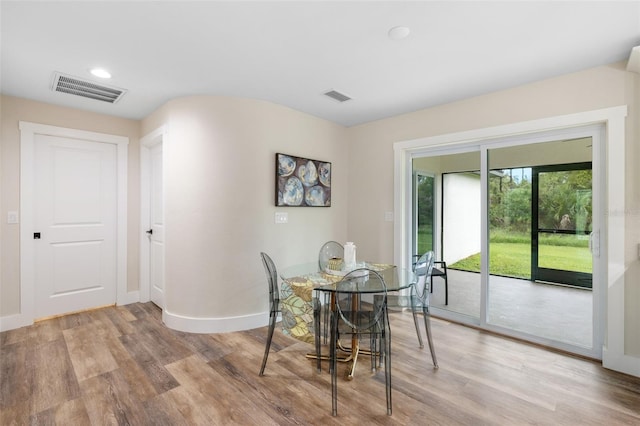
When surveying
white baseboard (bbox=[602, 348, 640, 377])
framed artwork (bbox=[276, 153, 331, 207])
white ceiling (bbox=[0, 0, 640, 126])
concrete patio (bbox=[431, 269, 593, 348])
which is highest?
white ceiling (bbox=[0, 0, 640, 126])

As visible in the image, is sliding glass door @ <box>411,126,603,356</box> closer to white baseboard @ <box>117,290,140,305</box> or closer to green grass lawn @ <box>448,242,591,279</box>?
green grass lawn @ <box>448,242,591,279</box>

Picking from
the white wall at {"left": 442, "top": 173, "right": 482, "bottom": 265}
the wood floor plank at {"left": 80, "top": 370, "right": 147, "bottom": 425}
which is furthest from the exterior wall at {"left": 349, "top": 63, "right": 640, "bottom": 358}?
the wood floor plank at {"left": 80, "top": 370, "right": 147, "bottom": 425}

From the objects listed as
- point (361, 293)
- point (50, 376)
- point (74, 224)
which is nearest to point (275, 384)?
point (361, 293)

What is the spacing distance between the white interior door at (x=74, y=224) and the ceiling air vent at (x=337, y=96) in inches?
114

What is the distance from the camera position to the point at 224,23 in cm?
191

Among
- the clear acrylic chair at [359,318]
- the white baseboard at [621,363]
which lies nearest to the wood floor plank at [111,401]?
the clear acrylic chair at [359,318]

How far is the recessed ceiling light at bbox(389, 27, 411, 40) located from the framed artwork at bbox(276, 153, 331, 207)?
177cm

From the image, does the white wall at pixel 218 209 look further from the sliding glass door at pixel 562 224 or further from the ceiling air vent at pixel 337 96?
the sliding glass door at pixel 562 224

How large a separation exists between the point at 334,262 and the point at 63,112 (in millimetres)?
3556

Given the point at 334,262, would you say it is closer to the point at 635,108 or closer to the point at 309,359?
the point at 309,359

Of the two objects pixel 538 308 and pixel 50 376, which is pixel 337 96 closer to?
pixel 538 308

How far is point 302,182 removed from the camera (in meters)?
3.67

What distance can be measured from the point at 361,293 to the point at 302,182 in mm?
1998

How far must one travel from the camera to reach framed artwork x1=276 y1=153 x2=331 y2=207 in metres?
3.45
